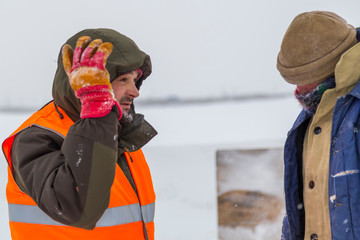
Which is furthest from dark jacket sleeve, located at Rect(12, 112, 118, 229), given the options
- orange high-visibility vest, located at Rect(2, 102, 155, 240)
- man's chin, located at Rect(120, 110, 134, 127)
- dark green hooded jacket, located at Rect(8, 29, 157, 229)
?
man's chin, located at Rect(120, 110, 134, 127)

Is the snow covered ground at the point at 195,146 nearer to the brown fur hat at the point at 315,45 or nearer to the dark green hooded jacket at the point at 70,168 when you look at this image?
the brown fur hat at the point at 315,45

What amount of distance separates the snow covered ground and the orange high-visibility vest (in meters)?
2.10

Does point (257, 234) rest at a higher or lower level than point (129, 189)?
lower

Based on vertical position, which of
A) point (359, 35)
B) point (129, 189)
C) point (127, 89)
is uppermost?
point (359, 35)

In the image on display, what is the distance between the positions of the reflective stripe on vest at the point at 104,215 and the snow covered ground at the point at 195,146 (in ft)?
6.96

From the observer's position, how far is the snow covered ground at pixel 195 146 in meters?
3.75

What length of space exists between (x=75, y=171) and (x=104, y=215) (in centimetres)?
32

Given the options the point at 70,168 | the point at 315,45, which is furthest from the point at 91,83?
the point at 315,45

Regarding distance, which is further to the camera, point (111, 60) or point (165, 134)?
point (165, 134)

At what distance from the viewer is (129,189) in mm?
1608

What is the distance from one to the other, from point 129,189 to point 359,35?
3.33 ft

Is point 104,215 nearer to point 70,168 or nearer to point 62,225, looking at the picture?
point 62,225

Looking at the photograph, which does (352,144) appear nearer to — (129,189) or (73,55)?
(129,189)

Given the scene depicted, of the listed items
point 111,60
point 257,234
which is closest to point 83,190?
point 111,60
